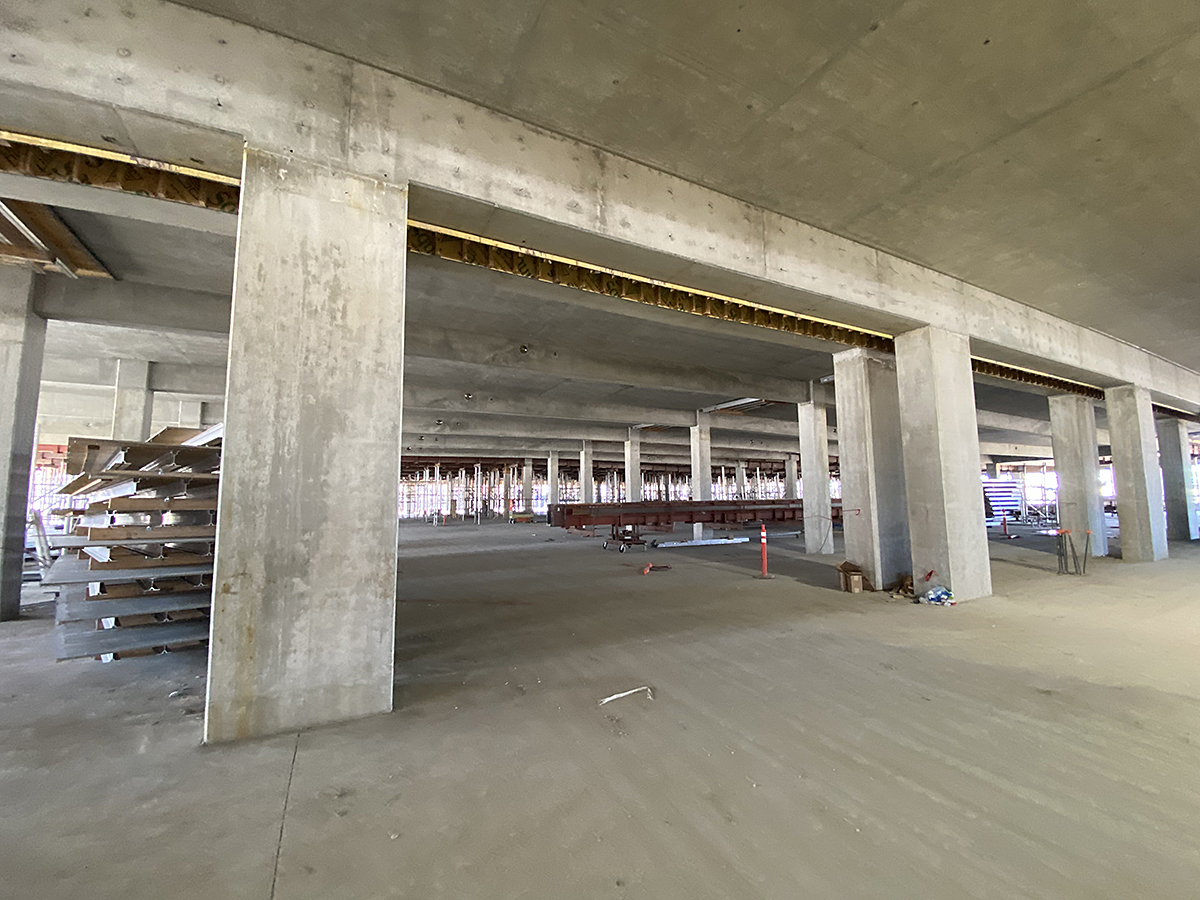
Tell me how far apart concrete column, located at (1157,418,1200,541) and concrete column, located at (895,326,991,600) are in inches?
720

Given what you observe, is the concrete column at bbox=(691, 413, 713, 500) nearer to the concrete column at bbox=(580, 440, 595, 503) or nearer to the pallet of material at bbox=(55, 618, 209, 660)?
the concrete column at bbox=(580, 440, 595, 503)

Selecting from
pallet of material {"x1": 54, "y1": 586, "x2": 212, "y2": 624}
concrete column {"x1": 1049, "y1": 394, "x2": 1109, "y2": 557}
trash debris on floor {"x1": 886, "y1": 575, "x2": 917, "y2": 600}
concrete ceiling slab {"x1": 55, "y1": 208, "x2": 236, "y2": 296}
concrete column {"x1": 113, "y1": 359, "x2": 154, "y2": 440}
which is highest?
concrete ceiling slab {"x1": 55, "y1": 208, "x2": 236, "y2": 296}

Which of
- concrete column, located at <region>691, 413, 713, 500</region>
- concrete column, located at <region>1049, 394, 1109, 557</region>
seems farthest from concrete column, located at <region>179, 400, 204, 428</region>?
concrete column, located at <region>1049, 394, 1109, 557</region>

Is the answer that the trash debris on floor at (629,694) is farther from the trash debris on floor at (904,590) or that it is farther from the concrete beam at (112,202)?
the trash debris on floor at (904,590)

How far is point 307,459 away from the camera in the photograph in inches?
158

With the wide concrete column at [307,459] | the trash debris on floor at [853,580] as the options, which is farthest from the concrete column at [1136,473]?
the wide concrete column at [307,459]

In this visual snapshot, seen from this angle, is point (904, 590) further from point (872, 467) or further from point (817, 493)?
point (817, 493)

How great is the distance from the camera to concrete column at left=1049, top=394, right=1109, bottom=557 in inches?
573

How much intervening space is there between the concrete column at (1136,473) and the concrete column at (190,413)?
2968 centimetres

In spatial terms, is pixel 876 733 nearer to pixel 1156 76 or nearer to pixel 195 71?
pixel 1156 76

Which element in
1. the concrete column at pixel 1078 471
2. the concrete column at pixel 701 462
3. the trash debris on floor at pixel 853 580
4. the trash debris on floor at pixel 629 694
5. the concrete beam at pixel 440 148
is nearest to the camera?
the concrete beam at pixel 440 148

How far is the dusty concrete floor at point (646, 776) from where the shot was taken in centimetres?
233

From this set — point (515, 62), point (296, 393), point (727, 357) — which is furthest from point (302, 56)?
point (727, 357)

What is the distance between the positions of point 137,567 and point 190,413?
18.0 meters
